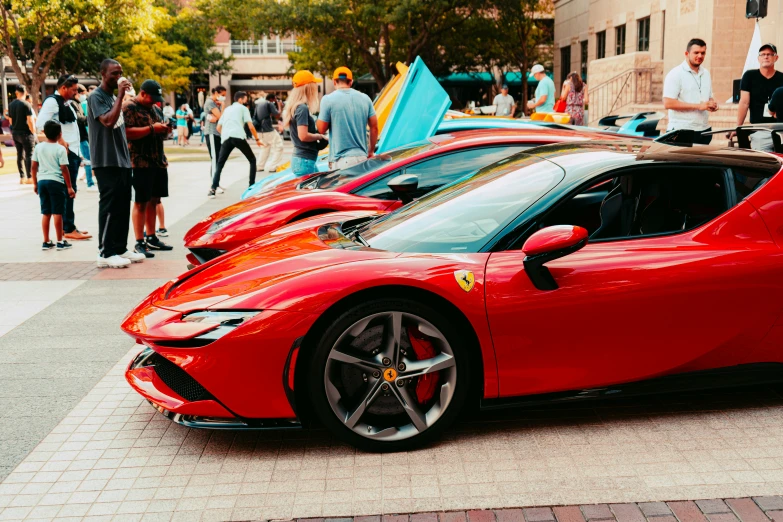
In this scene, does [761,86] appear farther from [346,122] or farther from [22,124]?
[22,124]

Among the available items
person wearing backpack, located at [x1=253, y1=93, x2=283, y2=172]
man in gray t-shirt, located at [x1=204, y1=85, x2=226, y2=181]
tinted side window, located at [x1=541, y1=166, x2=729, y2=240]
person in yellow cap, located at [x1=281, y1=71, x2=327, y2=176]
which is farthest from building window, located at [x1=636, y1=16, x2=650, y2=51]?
tinted side window, located at [x1=541, y1=166, x2=729, y2=240]

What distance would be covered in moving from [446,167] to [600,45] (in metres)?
28.6

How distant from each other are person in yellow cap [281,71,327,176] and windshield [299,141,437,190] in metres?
2.32

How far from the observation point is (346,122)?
8578 millimetres

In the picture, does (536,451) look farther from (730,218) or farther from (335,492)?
(730,218)

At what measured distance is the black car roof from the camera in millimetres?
4031

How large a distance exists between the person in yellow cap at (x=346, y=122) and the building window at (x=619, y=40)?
2310 centimetres

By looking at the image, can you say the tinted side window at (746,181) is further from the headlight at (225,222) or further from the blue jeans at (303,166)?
the blue jeans at (303,166)

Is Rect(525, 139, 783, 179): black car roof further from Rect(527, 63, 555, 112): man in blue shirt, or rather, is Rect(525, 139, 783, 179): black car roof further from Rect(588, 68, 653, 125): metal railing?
Rect(588, 68, 653, 125): metal railing

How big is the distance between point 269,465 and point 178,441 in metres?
0.55

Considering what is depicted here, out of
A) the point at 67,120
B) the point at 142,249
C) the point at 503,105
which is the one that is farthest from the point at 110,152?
the point at 503,105

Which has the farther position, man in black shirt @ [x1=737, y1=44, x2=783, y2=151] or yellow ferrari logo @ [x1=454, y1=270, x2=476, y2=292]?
man in black shirt @ [x1=737, y1=44, x2=783, y2=151]

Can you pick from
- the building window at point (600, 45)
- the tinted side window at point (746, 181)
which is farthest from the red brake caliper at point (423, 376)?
the building window at point (600, 45)

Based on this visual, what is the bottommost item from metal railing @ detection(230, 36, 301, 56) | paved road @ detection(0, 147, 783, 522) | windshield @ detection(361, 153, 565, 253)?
paved road @ detection(0, 147, 783, 522)
